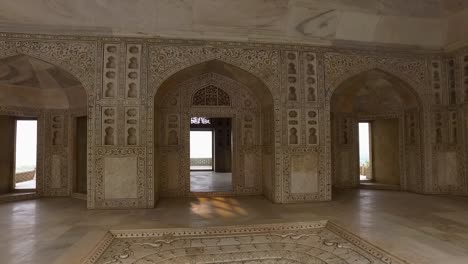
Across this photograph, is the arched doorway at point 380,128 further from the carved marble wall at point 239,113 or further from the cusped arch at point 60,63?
the cusped arch at point 60,63

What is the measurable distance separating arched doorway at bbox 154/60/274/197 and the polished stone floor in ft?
1.86

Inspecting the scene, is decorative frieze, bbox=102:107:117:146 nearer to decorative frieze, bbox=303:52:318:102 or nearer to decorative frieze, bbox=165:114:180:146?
decorative frieze, bbox=165:114:180:146

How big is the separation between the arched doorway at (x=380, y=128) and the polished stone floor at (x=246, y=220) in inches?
43.5

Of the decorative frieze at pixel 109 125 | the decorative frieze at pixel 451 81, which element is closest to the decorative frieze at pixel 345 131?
the decorative frieze at pixel 451 81

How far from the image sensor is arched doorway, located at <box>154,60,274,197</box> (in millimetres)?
7031

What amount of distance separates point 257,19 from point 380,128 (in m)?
5.71

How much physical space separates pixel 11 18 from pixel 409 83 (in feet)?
27.9

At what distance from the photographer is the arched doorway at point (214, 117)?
7.03 metres

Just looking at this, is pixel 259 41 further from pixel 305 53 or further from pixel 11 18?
pixel 11 18

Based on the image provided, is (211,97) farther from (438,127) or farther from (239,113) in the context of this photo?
(438,127)

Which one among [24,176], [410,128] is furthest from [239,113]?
[24,176]

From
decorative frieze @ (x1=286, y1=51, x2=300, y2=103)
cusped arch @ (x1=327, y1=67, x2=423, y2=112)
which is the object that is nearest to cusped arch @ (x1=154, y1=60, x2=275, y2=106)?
decorative frieze @ (x1=286, y1=51, x2=300, y2=103)

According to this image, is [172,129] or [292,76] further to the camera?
[172,129]

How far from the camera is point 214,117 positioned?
7.41 metres
